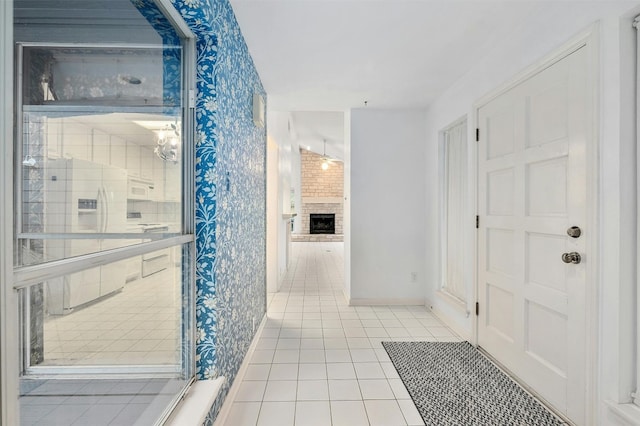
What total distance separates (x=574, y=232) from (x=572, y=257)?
127 millimetres

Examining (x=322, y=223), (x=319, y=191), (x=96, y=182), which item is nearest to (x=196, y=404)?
(x=96, y=182)

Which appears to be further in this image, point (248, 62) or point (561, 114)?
point (248, 62)

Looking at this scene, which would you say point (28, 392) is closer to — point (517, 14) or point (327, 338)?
point (327, 338)

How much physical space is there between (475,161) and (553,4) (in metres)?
1.10

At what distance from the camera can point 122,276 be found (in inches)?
46.6

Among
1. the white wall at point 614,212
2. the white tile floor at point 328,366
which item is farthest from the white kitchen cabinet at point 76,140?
the white wall at point 614,212

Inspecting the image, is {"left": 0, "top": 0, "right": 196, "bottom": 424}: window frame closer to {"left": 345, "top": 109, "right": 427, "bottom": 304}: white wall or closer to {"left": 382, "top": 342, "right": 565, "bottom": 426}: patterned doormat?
{"left": 382, "top": 342, "right": 565, "bottom": 426}: patterned doormat

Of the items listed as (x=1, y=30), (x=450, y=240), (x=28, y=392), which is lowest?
(x=28, y=392)

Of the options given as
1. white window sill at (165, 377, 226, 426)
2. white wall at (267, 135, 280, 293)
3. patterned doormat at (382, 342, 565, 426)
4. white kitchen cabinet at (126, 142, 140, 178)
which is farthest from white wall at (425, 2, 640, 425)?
white wall at (267, 135, 280, 293)

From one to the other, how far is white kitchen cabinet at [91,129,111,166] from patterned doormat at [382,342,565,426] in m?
1.94

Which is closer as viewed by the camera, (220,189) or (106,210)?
(106,210)

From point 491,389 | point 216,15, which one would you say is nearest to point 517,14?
point 216,15

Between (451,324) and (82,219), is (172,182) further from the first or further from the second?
(451,324)

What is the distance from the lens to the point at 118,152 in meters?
1.16
